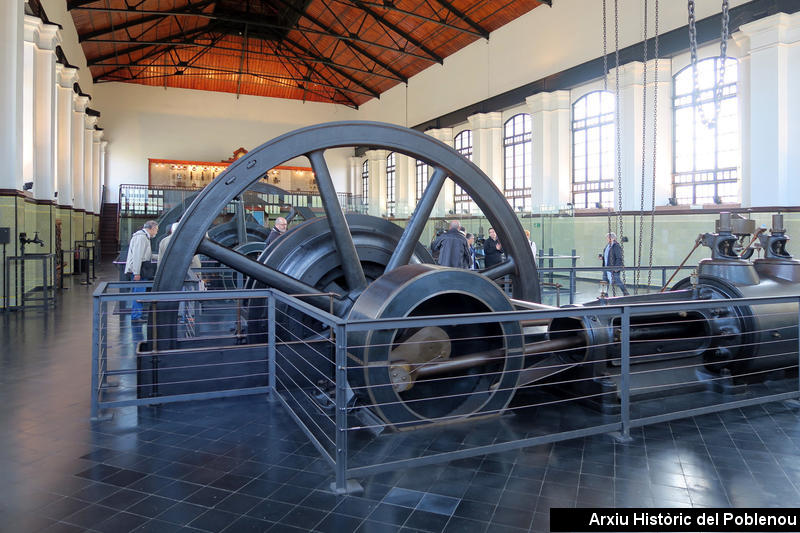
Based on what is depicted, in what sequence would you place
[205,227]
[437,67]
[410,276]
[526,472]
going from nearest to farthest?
[526,472], [410,276], [205,227], [437,67]

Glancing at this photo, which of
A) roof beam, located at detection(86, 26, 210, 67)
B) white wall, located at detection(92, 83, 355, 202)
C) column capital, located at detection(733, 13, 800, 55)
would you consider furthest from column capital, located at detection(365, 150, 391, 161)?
column capital, located at detection(733, 13, 800, 55)

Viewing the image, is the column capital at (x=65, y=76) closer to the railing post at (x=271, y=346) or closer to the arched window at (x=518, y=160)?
the arched window at (x=518, y=160)

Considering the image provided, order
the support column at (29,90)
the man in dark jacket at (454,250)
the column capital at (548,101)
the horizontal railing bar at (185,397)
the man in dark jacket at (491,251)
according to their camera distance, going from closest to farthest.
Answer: the horizontal railing bar at (185,397)
the man in dark jacket at (454,250)
the man in dark jacket at (491,251)
the support column at (29,90)
the column capital at (548,101)

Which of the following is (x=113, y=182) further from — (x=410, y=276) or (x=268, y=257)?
(x=410, y=276)

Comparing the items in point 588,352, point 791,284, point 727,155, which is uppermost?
point 727,155

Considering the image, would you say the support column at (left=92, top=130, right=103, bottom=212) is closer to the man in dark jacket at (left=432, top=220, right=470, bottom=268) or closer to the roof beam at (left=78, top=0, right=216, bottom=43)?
the roof beam at (left=78, top=0, right=216, bottom=43)

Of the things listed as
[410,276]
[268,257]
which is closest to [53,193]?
[268,257]

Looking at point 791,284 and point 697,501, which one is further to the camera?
point 791,284

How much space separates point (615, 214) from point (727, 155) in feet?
8.28

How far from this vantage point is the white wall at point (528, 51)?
1334 cm

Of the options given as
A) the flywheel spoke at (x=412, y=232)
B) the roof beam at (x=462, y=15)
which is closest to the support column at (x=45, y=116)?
the flywheel spoke at (x=412, y=232)

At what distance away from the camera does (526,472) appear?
2852mm

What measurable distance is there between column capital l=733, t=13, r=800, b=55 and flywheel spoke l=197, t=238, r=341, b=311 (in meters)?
10.5

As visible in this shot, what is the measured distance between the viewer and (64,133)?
14.9 meters
